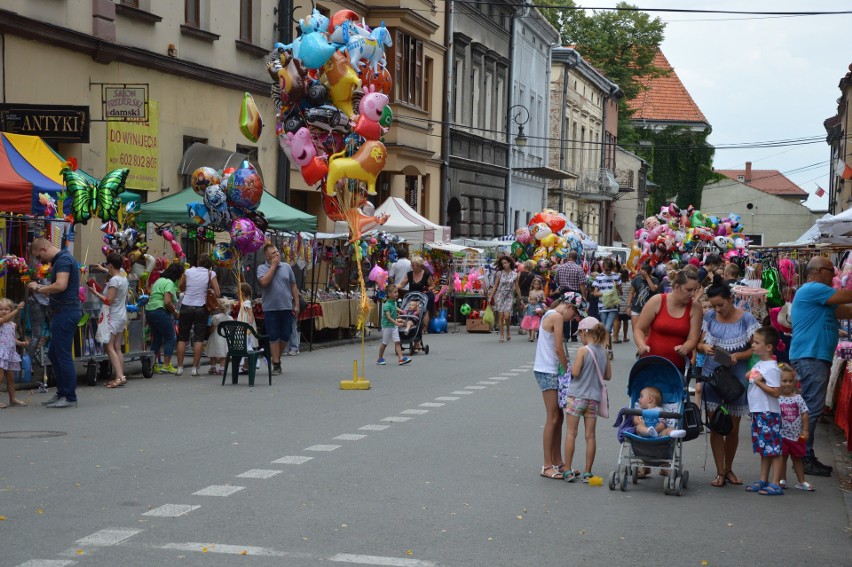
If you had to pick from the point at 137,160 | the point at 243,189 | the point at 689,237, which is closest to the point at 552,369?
the point at 243,189

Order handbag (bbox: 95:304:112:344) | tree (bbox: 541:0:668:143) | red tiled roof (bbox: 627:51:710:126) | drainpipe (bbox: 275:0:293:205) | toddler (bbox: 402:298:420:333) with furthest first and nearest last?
red tiled roof (bbox: 627:51:710:126) → tree (bbox: 541:0:668:143) → drainpipe (bbox: 275:0:293:205) → toddler (bbox: 402:298:420:333) → handbag (bbox: 95:304:112:344)

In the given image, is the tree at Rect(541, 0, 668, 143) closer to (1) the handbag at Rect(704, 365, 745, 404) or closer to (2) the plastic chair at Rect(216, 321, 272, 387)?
(2) the plastic chair at Rect(216, 321, 272, 387)

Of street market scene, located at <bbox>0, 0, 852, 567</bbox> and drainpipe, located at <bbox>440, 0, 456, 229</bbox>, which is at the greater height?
drainpipe, located at <bbox>440, 0, 456, 229</bbox>

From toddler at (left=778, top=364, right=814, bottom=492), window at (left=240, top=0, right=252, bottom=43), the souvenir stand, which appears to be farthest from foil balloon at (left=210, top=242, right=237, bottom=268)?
toddler at (left=778, top=364, right=814, bottom=492)

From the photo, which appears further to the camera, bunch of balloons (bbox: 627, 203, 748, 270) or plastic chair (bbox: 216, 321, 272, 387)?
bunch of balloons (bbox: 627, 203, 748, 270)

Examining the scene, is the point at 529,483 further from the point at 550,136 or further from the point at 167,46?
the point at 550,136

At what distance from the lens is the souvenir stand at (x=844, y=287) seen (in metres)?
12.2

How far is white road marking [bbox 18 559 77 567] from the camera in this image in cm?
675

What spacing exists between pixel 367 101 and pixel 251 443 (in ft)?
21.1


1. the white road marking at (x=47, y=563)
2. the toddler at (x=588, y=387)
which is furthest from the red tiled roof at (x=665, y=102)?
the white road marking at (x=47, y=563)

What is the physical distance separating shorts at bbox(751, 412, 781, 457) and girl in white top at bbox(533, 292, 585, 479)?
5.28 feet

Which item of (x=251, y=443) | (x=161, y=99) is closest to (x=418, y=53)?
(x=161, y=99)

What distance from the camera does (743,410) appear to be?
33.6ft

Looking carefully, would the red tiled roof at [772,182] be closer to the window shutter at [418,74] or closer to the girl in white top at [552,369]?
the window shutter at [418,74]
